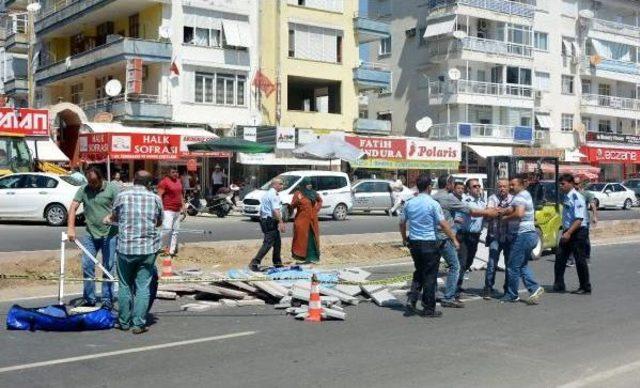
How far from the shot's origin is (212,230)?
2341 centimetres

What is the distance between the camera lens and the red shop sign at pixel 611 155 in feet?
185

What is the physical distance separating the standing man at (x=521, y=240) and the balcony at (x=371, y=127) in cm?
3349

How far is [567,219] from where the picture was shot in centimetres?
1203

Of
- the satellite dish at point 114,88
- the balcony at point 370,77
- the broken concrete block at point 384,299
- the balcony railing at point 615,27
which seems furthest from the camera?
the balcony railing at point 615,27

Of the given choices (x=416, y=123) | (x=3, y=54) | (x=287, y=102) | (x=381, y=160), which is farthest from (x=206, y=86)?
(x=3, y=54)

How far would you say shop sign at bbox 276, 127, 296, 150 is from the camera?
3862 centimetres

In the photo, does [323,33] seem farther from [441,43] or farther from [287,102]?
[441,43]

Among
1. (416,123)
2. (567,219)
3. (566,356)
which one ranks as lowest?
(566,356)

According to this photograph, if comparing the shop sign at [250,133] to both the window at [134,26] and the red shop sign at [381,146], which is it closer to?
the red shop sign at [381,146]

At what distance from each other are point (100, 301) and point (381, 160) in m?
31.5

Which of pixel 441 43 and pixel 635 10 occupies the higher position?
pixel 635 10

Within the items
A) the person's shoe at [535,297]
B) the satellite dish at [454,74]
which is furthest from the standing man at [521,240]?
the satellite dish at [454,74]

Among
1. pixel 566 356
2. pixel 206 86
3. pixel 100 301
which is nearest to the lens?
pixel 566 356

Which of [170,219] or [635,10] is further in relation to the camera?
[635,10]
